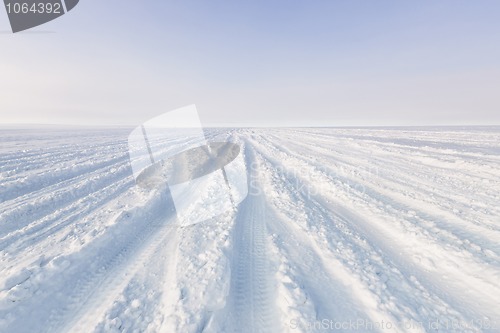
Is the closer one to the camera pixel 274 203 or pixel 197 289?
pixel 197 289

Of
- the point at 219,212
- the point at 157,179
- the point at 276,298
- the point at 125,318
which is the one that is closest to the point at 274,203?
the point at 219,212

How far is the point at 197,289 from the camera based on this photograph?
12.7ft

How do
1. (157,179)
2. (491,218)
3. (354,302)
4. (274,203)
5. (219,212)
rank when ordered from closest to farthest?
(354,302), (491,218), (219,212), (274,203), (157,179)

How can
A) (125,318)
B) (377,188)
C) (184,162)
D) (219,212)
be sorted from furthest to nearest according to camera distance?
(184,162) < (377,188) < (219,212) < (125,318)

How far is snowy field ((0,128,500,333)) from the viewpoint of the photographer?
3428 millimetres

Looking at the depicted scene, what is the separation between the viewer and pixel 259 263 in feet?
15.3

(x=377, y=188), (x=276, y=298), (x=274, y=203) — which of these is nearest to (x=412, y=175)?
(x=377, y=188)

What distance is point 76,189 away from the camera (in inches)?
354

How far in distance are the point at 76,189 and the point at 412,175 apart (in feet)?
47.1

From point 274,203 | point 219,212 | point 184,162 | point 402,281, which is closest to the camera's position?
point 402,281

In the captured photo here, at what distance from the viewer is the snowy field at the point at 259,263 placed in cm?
343

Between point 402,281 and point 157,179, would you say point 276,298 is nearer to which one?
point 402,281

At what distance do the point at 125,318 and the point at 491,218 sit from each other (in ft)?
28.7

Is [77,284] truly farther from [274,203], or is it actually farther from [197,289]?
[274,203]
